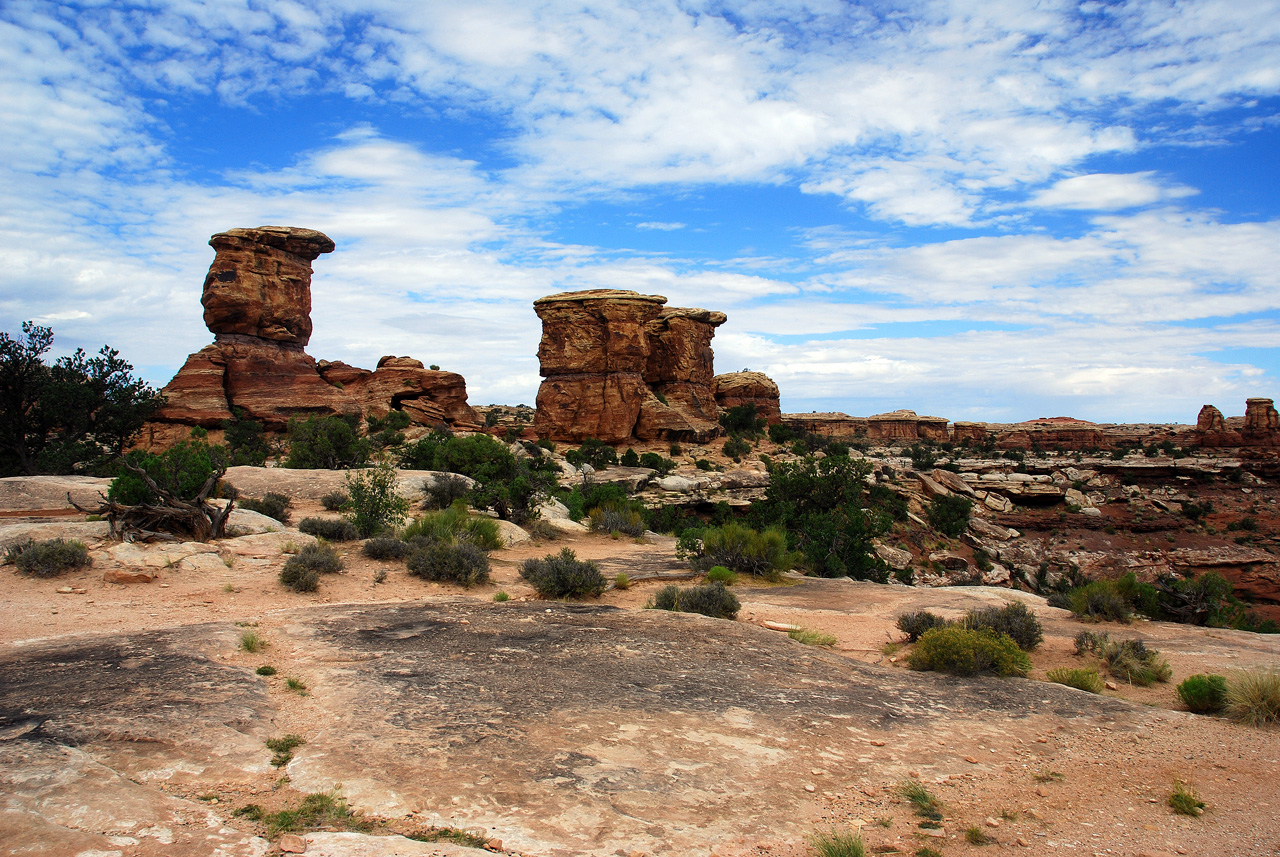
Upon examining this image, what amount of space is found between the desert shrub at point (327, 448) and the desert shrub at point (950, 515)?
25573mm

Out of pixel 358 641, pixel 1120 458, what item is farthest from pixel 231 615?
pixel 1120 458

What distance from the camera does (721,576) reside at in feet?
40.6

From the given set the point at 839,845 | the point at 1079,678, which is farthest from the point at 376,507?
the point at 1079,678

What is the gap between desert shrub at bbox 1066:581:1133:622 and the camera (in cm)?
1024

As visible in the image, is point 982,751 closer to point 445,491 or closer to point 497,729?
point 497,729

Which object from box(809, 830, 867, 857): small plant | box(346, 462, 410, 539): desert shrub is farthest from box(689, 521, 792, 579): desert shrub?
box(809, 830, 867, 857): small plant

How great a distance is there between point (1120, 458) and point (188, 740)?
5574cm

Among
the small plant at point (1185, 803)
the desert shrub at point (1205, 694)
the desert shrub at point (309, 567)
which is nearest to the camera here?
the small plant at point (1185, 803)

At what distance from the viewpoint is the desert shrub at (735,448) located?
37.6 meters

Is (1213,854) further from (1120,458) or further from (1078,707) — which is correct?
(1120,458)

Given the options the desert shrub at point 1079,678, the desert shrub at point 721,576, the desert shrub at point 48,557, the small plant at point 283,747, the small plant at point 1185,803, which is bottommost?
the desert shrub at point 721,576

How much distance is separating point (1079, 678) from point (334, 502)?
50.6 feet

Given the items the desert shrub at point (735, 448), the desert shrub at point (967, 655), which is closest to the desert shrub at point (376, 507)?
the desert shrub at point (967, 655)

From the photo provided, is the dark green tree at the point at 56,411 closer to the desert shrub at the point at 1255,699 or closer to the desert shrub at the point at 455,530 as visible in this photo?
the desert shrub at the point at 455,530
